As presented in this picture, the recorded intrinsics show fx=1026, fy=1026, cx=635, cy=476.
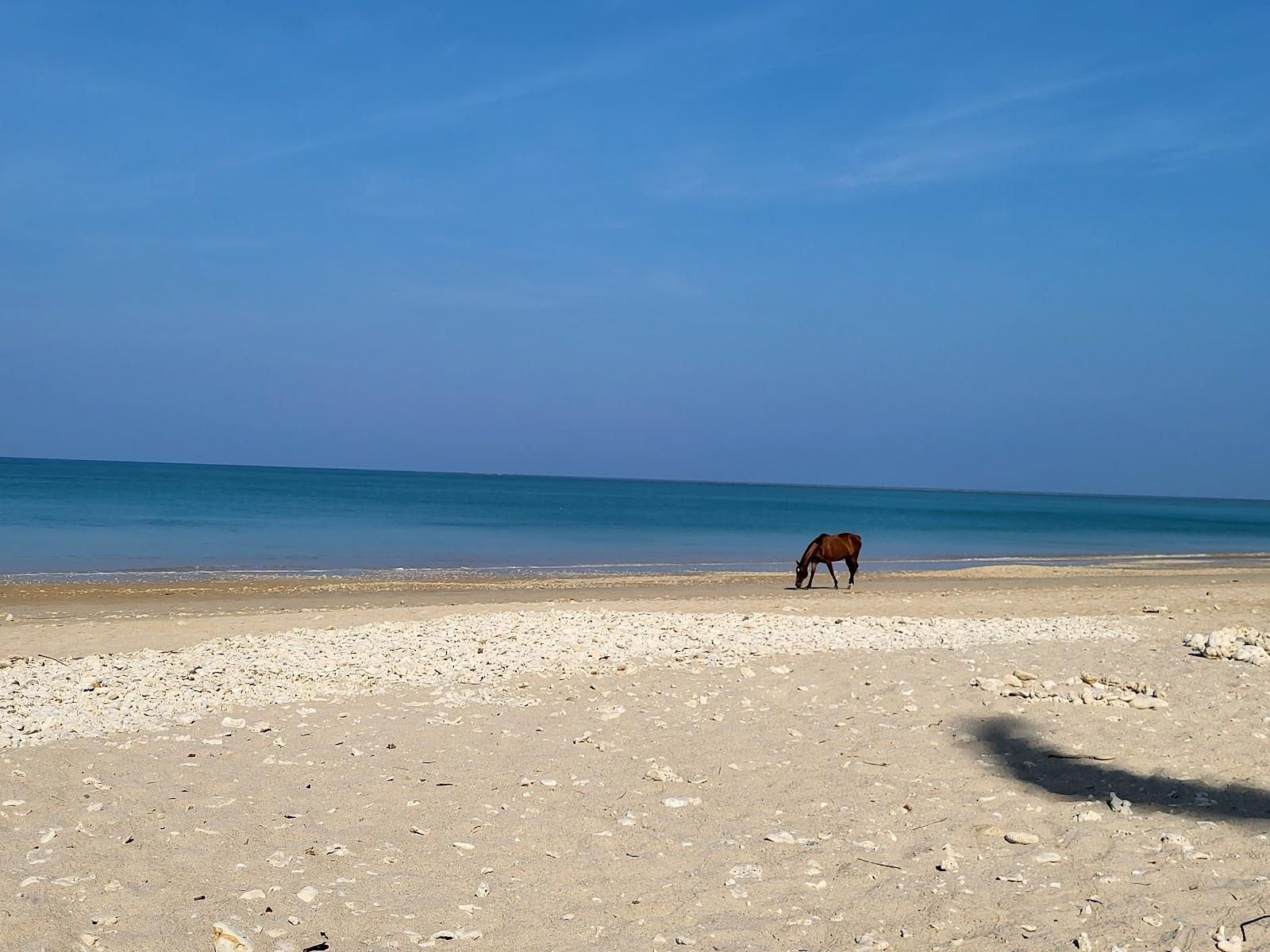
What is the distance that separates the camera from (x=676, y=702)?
9.36 meters

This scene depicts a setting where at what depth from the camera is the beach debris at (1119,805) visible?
606cm

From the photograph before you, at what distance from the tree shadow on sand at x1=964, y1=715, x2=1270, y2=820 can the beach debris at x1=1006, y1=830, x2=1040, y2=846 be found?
0.97 m

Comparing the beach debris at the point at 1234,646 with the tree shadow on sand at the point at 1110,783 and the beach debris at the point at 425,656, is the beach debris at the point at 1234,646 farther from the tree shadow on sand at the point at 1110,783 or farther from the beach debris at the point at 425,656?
the tree shadow on sand at the point at 1110,783

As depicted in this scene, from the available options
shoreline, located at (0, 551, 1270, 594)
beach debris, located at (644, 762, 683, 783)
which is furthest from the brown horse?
beach debris, located at (644, 762, 683, 783)

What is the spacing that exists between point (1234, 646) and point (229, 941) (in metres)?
10.7

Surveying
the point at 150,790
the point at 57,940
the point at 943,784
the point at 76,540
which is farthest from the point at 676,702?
the point at 76,540

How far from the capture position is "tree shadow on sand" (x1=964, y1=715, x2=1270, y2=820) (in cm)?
621

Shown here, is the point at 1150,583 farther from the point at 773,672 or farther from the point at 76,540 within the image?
the point at 76,540

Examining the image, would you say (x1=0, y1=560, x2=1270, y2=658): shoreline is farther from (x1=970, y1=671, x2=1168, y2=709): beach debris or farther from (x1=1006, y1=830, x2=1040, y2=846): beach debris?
(x1=1006, y1=830, x2=1040, y2=846): beach debris

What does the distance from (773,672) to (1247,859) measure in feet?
18.4

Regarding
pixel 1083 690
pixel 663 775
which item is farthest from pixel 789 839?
pixel 1083 690

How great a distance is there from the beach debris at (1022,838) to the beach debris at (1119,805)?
0.67 meters

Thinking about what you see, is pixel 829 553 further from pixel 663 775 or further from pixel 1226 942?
pixel 1226 942

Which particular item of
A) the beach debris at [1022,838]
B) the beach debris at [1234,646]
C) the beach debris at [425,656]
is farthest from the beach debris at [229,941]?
the beach debris at [1234,646]
